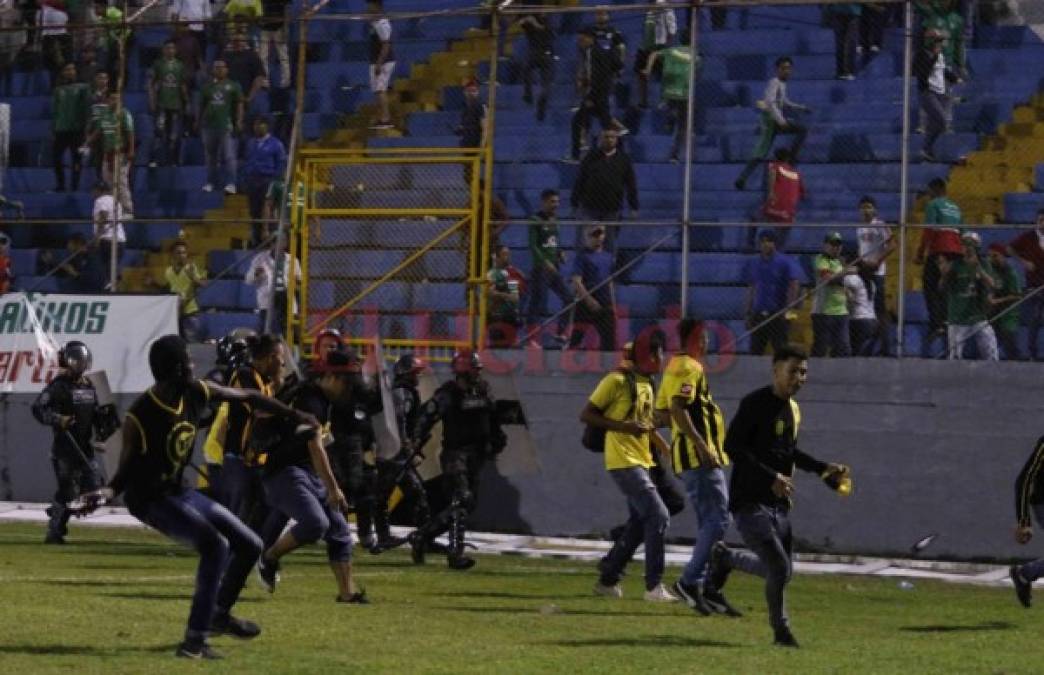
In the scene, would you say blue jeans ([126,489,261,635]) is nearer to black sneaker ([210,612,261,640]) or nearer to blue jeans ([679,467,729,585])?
black sneaker ([210,612,261,640])

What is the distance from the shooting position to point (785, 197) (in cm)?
2145

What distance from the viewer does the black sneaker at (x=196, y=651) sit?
11.6 meters

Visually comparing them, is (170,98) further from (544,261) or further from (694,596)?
(694,596)

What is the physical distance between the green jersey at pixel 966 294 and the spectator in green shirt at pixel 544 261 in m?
3.88

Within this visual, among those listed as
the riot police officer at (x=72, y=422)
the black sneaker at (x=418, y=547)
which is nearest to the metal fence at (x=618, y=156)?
the riot police officer at (x=72, y=422)

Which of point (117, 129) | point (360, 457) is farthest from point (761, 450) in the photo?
point (117, 129)

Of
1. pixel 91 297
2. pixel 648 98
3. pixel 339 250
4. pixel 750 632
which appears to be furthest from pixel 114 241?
pixel 750 632

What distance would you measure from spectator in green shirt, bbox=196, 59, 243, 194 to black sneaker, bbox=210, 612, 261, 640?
12578mm

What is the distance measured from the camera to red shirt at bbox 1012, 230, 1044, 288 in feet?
66.0

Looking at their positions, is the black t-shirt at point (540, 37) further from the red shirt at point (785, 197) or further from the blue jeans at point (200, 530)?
the blue jeans at point (200, 530)

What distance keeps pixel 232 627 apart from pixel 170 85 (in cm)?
1361

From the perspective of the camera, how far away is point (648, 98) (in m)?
22.3

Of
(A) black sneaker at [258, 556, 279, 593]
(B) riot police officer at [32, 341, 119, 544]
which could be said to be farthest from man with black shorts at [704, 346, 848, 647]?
(B) riot police officer at [32, 341, 119, 544]

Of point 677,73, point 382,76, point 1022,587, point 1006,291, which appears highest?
point 677,73
